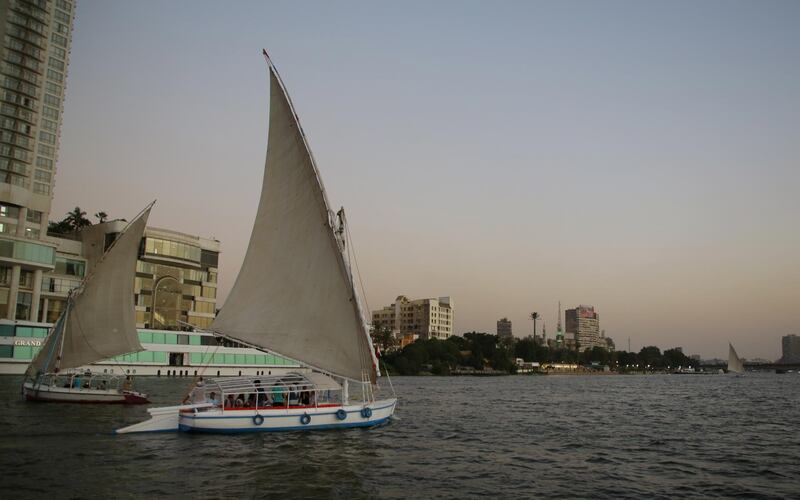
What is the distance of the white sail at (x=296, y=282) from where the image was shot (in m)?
38.0

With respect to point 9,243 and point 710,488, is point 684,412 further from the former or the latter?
point 9,243

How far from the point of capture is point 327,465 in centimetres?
2909

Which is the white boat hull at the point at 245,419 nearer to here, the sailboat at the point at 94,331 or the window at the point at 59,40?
the sailboat at the point at 94,331

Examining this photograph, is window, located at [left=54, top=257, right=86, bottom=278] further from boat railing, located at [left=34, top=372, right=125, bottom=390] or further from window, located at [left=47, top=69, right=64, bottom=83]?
boat railing, located at [left=34, top=372, right=125, bottom=390]

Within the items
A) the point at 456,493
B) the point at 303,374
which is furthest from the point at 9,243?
the point at 456,493

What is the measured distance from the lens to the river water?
2503cm

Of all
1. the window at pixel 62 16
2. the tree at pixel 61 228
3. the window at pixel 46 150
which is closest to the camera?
the window at pixel 46 150

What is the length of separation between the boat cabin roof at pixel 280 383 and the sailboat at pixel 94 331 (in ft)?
67.3

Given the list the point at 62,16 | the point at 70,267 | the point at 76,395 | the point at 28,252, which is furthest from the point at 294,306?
the point at 62,16

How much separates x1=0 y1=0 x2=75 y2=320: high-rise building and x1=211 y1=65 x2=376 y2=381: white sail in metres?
77.0

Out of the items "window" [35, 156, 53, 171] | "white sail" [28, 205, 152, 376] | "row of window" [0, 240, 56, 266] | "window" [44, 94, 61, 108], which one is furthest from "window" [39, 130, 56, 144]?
"white sail" [28, 205, 152, 376]

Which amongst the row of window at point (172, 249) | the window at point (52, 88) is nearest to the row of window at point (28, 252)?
the row of window at point (172, 249)

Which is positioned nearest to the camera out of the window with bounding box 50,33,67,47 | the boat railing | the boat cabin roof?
the boat cabin roof

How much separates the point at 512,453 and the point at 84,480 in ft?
71.4
